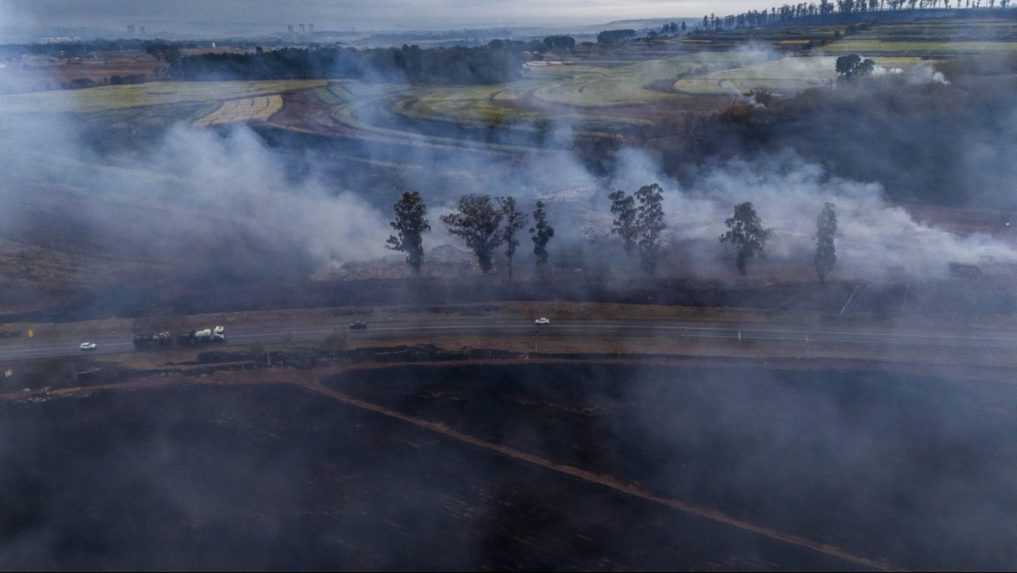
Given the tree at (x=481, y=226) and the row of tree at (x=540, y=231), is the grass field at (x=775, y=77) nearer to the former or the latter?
the row of tree at (x=540, y=231)

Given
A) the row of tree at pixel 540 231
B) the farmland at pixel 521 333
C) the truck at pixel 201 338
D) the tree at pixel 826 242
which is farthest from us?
the row of tree at pixel 540 231

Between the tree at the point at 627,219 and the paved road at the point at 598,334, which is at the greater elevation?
the tree at the point at 627,219

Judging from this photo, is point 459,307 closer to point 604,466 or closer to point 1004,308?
point 604,466

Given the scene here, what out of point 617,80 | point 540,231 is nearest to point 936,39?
point 617,80

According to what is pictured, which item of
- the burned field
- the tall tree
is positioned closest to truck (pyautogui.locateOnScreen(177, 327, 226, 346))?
the burned field

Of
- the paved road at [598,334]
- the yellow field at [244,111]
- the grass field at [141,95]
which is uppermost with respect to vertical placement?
the grass field at [141,95]

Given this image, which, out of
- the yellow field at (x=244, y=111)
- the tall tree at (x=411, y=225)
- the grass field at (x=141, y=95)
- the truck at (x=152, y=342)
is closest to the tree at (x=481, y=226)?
the tall tree at (x=411, y=225)

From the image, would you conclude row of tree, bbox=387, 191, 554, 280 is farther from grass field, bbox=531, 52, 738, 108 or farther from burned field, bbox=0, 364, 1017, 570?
grass field, bbox=531, 52, 738, 108
